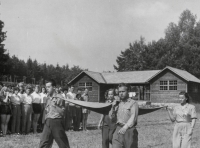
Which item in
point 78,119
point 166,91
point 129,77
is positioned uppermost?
point 129,77

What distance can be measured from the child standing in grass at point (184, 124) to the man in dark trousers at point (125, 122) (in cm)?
178

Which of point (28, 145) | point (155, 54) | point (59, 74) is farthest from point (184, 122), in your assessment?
point (59, 74)

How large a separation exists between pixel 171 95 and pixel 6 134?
30.9m

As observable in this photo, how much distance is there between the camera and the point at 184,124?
741cm

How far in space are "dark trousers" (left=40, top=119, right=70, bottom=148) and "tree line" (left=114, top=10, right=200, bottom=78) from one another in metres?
54.9

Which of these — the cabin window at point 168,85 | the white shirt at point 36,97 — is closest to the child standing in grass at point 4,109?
the white shirt at point 36,97

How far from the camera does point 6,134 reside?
1204 centimetres

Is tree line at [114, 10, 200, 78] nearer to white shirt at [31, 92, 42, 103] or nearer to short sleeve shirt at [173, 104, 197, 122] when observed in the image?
white shirt at [31, 92, 42, 103]

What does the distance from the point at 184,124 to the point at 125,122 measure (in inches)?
80.9

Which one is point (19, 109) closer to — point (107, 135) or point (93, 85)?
point (107, 135)

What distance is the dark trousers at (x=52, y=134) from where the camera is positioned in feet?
21.6

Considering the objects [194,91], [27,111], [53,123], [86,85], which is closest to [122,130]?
[53,123]

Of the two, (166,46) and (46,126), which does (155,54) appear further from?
(46,126)

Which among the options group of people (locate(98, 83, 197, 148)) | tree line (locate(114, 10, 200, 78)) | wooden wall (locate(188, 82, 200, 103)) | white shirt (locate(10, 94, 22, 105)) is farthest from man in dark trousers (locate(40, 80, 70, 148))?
tree line (locate(114, 10, 200, 78))
